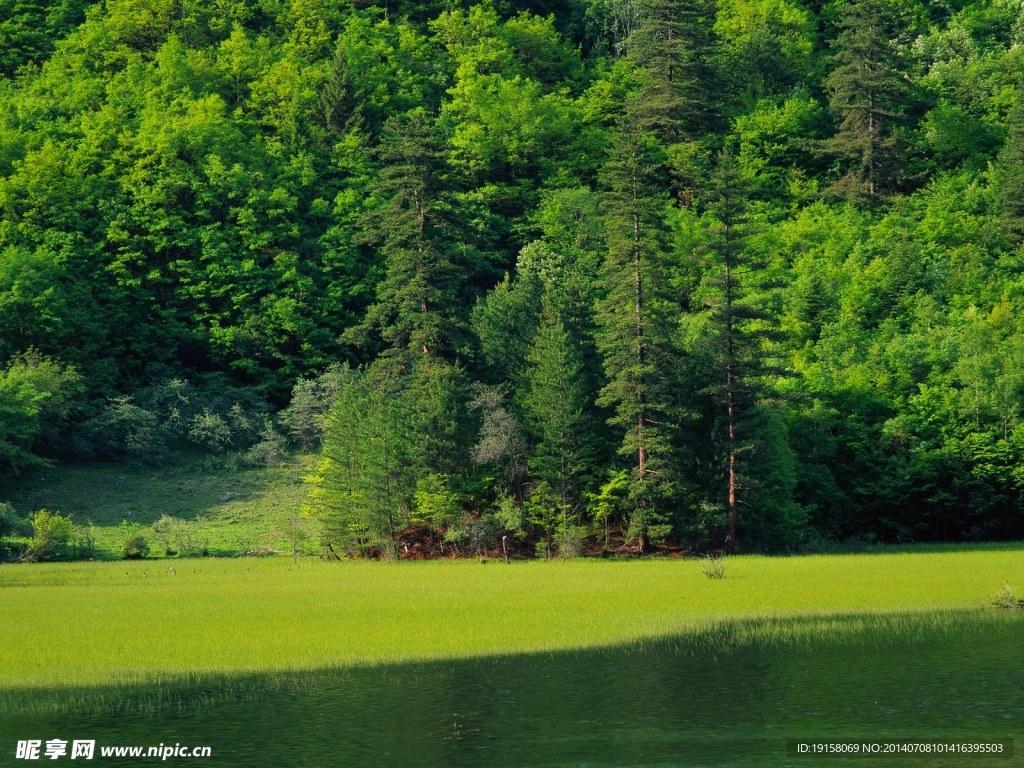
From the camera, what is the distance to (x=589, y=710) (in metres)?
26.0

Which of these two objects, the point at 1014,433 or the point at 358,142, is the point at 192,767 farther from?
the point at 358,142

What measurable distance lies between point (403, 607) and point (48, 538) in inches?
1196

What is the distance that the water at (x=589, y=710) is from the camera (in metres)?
22.8

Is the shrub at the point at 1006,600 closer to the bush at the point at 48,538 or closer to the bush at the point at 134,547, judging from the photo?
the bush at the point at 134,547

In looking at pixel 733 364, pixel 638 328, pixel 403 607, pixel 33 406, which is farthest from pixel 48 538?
pixel 733 364

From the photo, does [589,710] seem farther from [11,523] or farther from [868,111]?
[868,111]

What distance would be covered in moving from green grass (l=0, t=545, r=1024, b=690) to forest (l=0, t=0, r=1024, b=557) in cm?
906

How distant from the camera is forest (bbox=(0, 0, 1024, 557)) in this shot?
2662 inches

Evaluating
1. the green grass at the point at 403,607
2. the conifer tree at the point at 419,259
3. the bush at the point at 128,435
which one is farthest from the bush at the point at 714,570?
the bush at the point at 128,435

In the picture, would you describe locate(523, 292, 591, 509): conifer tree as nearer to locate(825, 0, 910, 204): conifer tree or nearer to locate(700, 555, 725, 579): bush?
locate(700, 555, 725, 579): bush

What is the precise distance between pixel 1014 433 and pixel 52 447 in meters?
62.9

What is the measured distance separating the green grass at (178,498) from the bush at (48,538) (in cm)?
210

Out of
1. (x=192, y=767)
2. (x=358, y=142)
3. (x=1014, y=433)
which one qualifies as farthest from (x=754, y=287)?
(x=192, y=767)

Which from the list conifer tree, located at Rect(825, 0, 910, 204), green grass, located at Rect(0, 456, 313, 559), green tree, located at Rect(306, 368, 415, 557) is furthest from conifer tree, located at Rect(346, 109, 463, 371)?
conifer tree, located at Rect(825, 0, 910, 204)
